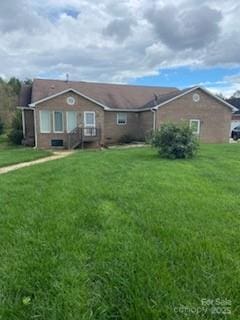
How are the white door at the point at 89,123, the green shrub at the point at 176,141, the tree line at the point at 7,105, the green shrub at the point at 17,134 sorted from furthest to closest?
the tree line at the point at 7,105 → the green shrub at the point at 17,134 → the white door at the point at 89,123 → the green shrub at the point at 176,141

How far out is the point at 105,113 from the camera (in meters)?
21.9

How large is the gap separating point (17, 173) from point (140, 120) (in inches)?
619

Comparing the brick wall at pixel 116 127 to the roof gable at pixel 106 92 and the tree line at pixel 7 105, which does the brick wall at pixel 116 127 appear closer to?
the roof gable at pixel 106 92

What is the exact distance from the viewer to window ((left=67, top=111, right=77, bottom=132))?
19.5m

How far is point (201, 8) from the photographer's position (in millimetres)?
13914

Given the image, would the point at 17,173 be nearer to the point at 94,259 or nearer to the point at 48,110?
the point at 94,259

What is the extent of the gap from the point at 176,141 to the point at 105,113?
36.1ft

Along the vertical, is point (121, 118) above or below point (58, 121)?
above

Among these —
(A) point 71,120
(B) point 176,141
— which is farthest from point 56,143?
(B) point 176,141

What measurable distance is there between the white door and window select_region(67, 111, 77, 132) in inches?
29.3

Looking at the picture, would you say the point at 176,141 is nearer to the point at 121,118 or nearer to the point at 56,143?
the point at 56,143

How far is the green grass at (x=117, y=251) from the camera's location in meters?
2.51

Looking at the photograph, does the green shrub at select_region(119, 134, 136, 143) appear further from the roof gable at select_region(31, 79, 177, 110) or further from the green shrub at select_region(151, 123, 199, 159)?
the green shrub at select_region(151, 123, 199, 159)

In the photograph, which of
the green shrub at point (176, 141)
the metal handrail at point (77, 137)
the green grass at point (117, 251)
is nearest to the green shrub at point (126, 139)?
the metal handrail at point (77, 137)
